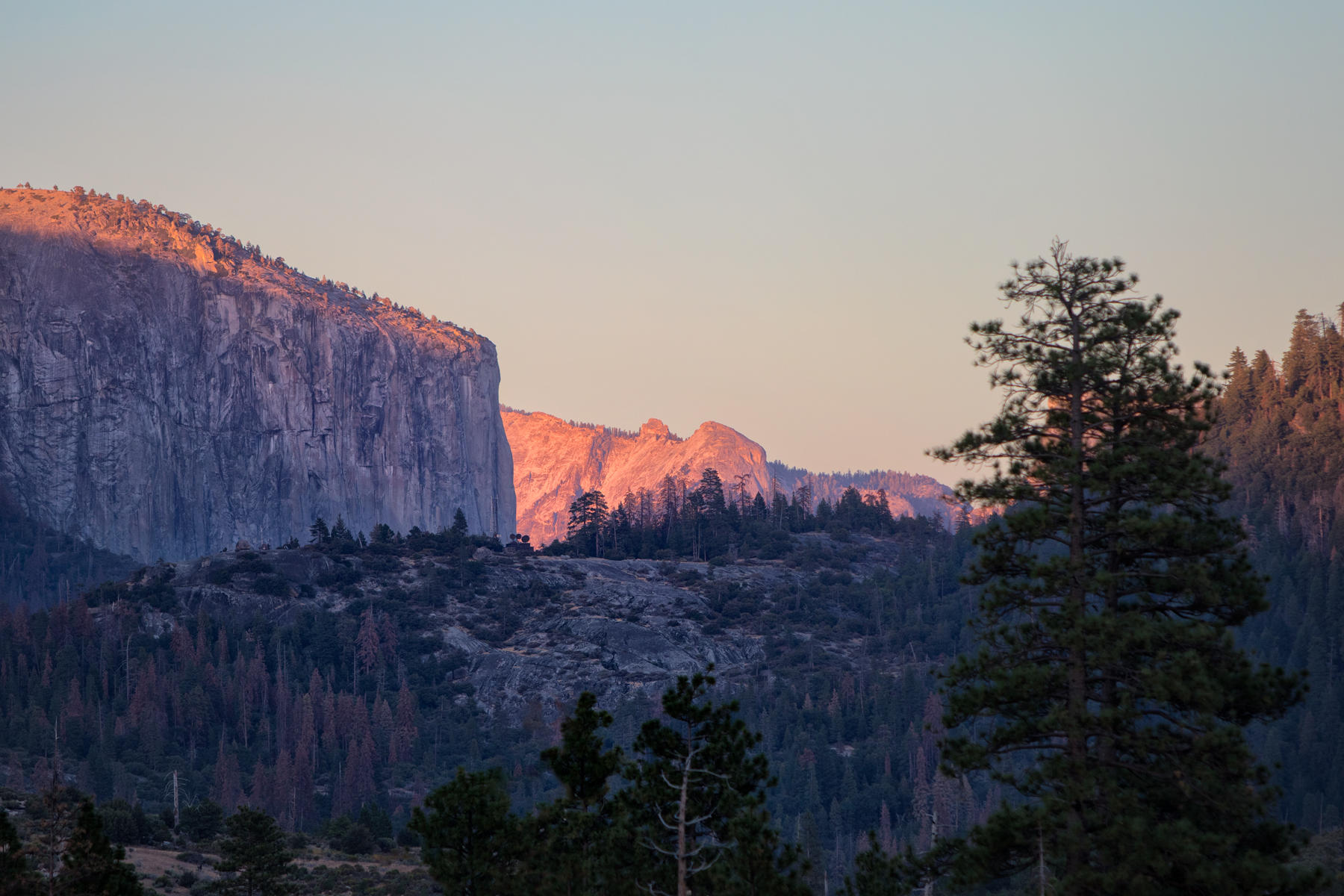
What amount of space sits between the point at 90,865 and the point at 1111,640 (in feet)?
85.1

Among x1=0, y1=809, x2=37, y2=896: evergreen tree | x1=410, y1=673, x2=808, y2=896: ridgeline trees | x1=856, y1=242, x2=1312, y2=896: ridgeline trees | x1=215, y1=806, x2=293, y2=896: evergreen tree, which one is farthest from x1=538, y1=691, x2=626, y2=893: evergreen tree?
x1=215, y1=806, x2=293, y2=896: evergreen tree

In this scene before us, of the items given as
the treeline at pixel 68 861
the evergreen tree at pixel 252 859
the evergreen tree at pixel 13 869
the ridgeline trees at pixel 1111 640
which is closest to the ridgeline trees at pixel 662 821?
the ridgeline trees at pixel 1111 640

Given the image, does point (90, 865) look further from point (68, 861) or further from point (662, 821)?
point (662, 821)

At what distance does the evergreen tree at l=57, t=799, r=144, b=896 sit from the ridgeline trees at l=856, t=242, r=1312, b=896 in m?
20.4

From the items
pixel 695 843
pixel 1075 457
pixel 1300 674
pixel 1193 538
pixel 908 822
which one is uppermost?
pixel 1075 457

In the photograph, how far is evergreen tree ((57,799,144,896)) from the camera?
35219 millimetres

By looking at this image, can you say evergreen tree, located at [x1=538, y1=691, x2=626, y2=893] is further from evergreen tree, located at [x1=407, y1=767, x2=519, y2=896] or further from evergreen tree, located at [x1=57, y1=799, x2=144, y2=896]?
evergreen tree, located at [x1=57, y1=799, x2=144, y2=896]

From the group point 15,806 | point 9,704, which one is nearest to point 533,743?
point 9,704

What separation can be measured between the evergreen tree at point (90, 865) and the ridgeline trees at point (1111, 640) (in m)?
20.4

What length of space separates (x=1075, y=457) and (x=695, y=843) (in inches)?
525

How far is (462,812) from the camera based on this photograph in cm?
4100

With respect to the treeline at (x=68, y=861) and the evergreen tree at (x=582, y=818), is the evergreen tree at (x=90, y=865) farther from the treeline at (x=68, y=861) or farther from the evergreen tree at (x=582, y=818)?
the evergreen tree at (x=582, y=818)

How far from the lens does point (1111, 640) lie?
3212 cm

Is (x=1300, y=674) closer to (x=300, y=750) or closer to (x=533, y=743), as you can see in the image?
(x=300, y=750)
